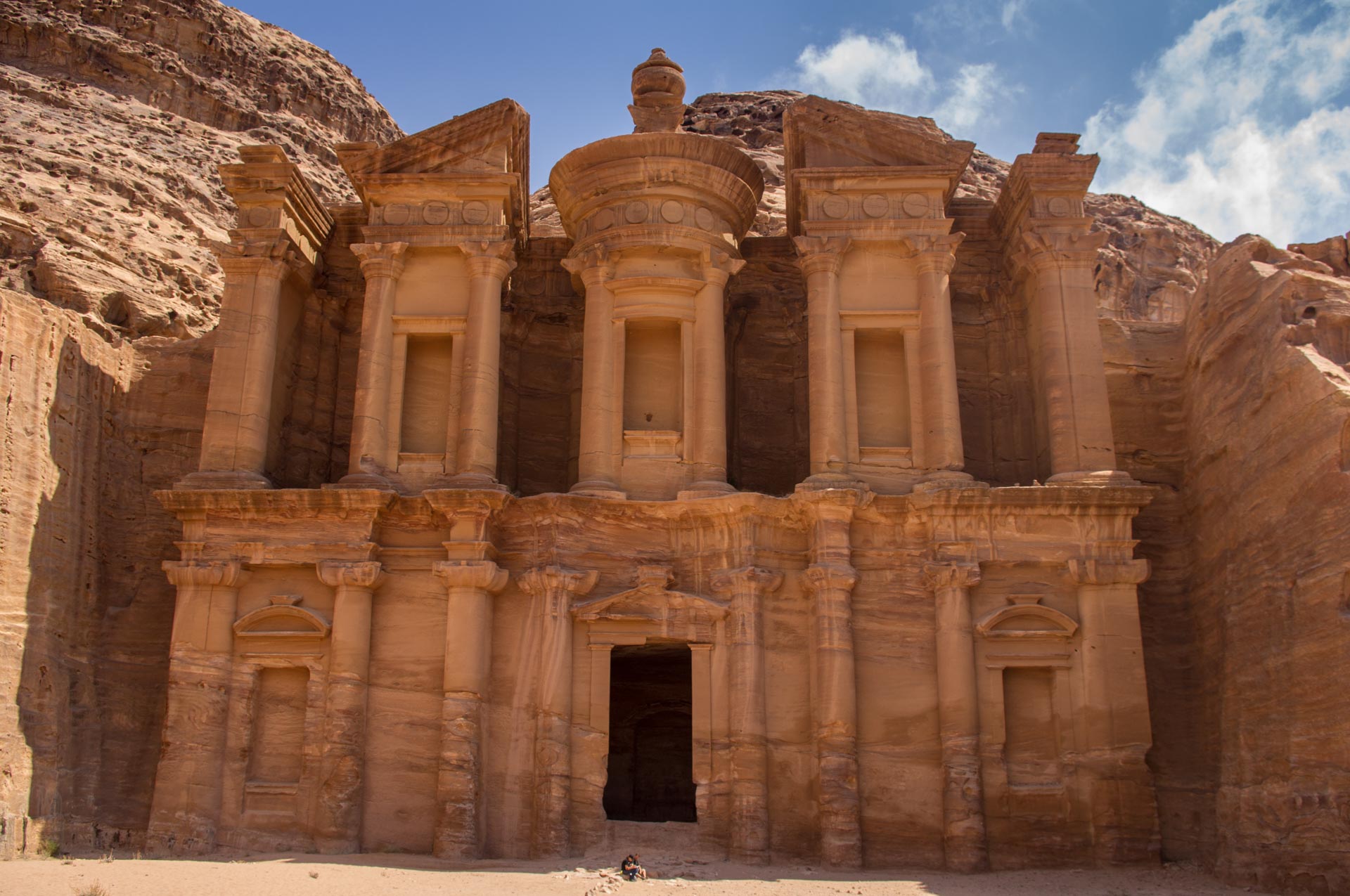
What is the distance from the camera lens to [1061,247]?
20.3m

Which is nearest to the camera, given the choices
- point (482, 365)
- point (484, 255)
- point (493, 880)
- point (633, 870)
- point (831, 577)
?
point (493, 880)

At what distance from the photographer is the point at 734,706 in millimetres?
17969

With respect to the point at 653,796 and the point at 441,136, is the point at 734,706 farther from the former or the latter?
the point at 441,136

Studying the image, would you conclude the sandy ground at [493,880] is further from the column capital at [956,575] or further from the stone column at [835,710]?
the column capital at [956,575]

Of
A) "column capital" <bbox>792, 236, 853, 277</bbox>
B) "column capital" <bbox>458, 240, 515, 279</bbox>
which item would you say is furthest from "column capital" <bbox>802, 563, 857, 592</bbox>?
"column capital" <bbox>458, 240, 515, 279</bbox>

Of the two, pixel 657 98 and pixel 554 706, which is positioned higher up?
pixel 657 98

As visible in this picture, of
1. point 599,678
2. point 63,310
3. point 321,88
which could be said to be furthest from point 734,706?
point 321,88

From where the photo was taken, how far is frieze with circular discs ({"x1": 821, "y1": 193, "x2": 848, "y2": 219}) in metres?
20.5

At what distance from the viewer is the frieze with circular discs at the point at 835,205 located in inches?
806

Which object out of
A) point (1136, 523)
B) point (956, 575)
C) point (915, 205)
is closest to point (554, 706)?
point (956, 575)

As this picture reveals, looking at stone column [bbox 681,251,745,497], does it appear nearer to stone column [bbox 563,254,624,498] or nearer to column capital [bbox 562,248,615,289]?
stone column [bbox 563,254,624,498]

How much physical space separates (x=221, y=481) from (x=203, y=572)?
1376 mm

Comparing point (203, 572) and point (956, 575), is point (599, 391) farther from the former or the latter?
point (203, 572)

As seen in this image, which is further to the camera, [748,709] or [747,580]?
[747,580]
